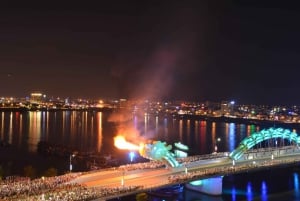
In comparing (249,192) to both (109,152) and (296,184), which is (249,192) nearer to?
(296,184)

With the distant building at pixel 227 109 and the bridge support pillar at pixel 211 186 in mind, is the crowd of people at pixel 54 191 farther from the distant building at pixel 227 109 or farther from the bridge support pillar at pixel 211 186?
the distant building at pixel 227 109

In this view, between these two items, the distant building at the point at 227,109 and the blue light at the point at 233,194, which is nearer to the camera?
the blue light at the point at 233,194

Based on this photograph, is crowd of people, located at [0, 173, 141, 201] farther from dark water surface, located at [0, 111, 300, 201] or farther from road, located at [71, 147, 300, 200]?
dark water surface, located at [0, 111, 300, 201]

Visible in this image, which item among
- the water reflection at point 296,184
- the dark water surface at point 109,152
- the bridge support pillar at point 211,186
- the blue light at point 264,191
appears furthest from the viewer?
the water reflection at point 296,184

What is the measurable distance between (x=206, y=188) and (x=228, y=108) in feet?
469

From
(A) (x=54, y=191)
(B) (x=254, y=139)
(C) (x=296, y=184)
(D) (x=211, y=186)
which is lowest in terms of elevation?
(C) (x=296, y=184)

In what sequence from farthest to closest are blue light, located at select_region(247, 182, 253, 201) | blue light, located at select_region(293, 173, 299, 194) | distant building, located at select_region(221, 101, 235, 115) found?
distant building, located at select_region(221, 101, 235, 115) < blue light, located at select_region(293, 173, 299, 194) < blue light, located at select_region(247, 182, 253, 201)

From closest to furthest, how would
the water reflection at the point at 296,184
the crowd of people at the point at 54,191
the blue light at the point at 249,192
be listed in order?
the crowd of people at the point at 54,191
the blue light at the point at 249,192
the water reflection at the point at 296,184

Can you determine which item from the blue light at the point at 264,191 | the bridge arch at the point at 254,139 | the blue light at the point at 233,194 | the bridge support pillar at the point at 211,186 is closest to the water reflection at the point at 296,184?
the blue light at the point at 264,191

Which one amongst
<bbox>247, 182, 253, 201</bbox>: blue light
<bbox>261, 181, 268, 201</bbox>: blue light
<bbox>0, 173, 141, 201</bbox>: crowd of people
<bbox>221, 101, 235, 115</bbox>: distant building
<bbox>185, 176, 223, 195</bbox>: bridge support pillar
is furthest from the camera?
<bbox>221, 101, 235, 115</bbox>: distant building

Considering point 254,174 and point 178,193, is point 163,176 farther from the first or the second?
point 254,174

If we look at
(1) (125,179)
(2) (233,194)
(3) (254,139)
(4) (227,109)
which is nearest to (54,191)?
(1) (125,179)

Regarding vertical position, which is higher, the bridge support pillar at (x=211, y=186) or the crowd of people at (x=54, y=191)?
the crowd of people at (x=54, y=191)

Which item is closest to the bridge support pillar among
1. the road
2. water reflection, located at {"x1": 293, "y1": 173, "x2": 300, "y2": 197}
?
the road
